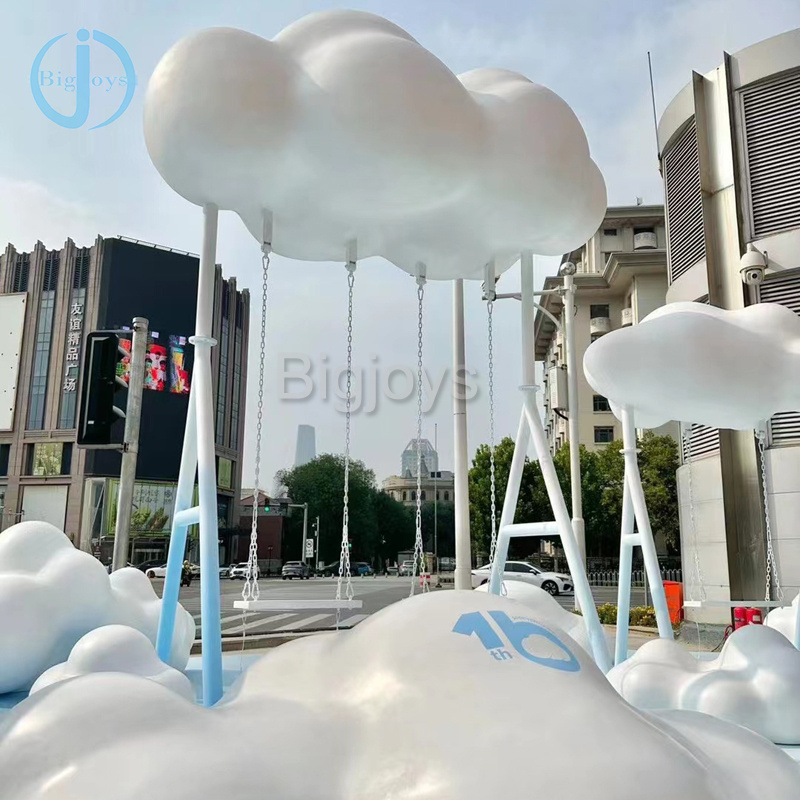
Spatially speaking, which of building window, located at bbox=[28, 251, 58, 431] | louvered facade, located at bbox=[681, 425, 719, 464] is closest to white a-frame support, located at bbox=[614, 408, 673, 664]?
louvered facade, located at bbox=[681, 425, 719, 464]

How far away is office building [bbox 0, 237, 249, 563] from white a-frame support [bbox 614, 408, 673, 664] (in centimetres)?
4602

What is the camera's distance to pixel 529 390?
6.14 m

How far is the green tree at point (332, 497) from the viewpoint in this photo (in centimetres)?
4881

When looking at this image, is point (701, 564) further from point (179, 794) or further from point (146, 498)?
point (146, 498)

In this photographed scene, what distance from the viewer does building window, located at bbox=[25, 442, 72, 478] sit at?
173ft

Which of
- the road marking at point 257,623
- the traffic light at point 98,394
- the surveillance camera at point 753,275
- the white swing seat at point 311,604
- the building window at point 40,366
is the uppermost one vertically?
the building window at point 40,366

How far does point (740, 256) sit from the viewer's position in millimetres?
15617

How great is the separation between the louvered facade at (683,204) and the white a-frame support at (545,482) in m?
11.2

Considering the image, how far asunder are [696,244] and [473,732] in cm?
1645

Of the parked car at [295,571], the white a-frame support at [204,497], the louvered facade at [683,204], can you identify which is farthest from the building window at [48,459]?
the white a-frame support at [204,497]

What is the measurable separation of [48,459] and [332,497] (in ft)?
64.7

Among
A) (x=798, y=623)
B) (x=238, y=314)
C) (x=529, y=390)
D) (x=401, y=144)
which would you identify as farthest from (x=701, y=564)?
(x=238, y=314)

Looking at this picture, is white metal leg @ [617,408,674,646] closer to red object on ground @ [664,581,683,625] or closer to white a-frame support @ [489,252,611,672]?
white a-frame support @ [489,252,611,672]

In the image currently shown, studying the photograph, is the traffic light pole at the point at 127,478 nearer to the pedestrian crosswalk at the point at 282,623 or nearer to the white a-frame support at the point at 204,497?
the pedestrian crosswalk at the point at 282,623
